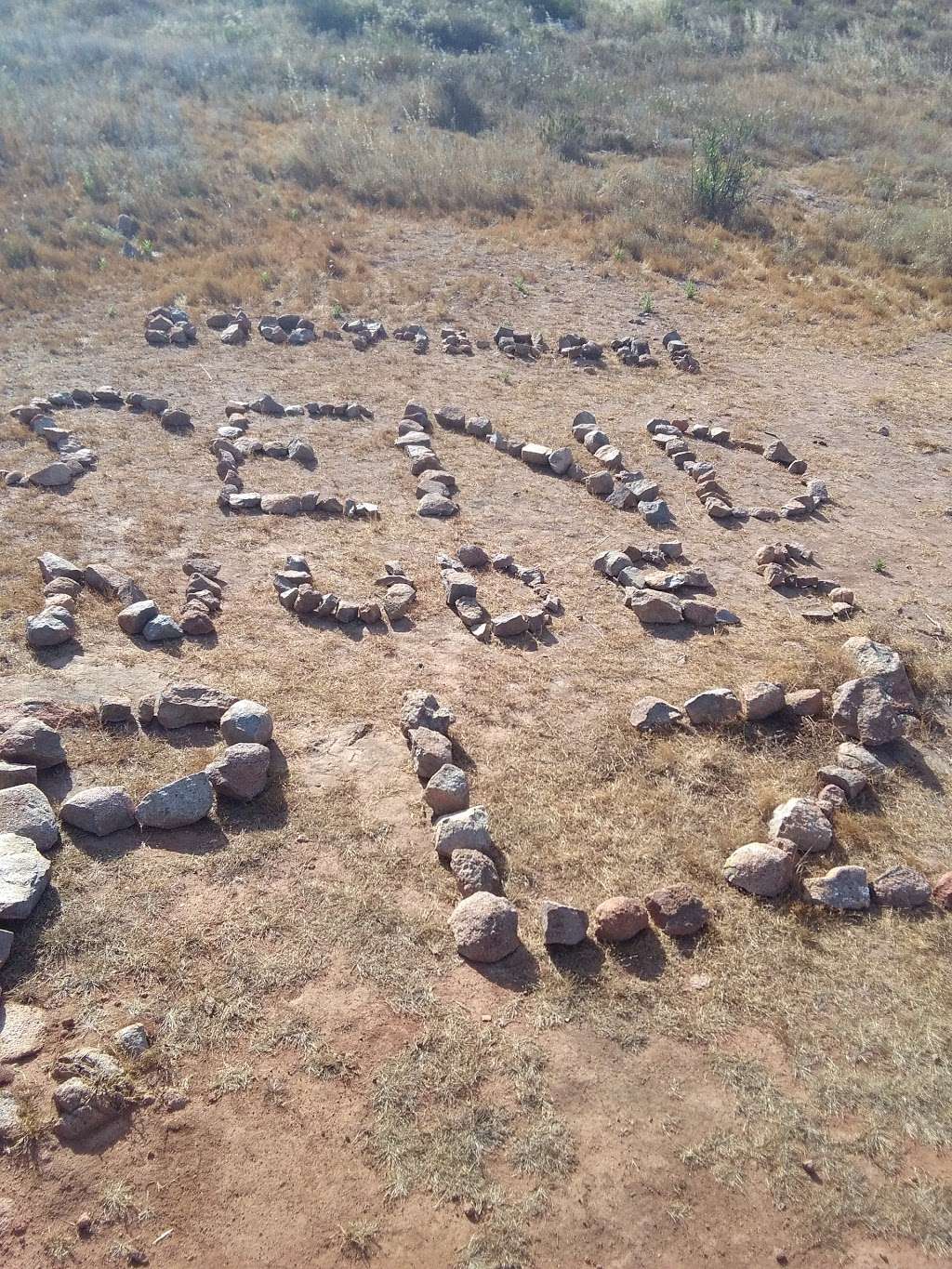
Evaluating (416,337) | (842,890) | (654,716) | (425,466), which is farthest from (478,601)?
(416,337)

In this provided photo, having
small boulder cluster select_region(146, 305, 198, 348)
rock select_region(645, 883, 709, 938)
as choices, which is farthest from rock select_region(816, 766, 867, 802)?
small boulder cluster select_region(146, 305, 198, 348)

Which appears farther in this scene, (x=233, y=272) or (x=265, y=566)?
(x=233, y=272)

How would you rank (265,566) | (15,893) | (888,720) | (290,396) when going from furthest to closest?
(290,396) → (265,566) → (888,720) → (15,893)

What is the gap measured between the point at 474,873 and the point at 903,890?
220cm

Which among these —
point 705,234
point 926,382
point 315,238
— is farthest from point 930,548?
point 315,238

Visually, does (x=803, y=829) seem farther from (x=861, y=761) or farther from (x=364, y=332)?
(x=364, y=332)

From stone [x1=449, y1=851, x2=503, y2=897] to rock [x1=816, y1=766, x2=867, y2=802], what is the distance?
7.03ft

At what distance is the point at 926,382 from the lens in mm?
12367

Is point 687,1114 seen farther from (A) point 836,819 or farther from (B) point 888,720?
(B) point 888,720

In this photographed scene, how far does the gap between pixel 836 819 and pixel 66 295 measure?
44.9 feet

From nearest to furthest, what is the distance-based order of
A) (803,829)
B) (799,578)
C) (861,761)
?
1. (803,829)
2. (861,761)
3. (799,578)

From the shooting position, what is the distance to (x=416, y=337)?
12.9 metres

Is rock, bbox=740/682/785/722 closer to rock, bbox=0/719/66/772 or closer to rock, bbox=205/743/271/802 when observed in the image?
rock, bbox=205/743/271/802

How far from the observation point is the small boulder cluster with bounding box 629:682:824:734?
5.82 meters
